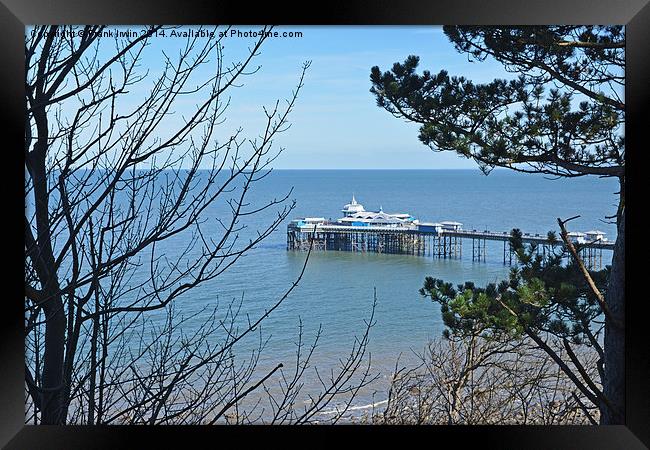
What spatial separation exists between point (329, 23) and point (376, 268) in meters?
19.6

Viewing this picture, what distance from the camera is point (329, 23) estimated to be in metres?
2.10

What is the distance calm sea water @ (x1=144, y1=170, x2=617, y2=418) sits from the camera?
19.0m

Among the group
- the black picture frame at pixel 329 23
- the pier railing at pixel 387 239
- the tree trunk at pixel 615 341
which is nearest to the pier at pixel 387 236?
the pier railing at pixel 387 239

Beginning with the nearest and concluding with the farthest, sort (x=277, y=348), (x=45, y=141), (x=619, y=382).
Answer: (x=45, y=141) < (x=619, y=382) < (x=277, y=348)

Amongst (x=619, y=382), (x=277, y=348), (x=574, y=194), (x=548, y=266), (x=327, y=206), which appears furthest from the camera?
(x=574, y=194)

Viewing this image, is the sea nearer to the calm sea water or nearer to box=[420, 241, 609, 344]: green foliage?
the calm sea water

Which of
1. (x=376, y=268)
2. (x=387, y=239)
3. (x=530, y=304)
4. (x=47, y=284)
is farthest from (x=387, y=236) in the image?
(x=47, y=284)

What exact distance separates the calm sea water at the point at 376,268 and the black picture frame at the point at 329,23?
10.7 meters

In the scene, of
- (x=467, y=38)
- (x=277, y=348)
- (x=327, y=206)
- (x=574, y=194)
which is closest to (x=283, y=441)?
(x=467, y=38)

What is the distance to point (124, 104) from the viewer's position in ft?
62.5

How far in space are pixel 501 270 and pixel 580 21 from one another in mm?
18166

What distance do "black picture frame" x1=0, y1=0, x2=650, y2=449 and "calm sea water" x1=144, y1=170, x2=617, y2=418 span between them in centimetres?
1069

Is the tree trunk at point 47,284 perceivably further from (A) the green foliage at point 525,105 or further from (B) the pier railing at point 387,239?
(B) the pier railing at point 387,239

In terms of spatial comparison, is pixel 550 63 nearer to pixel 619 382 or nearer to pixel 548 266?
pixel 548 266
